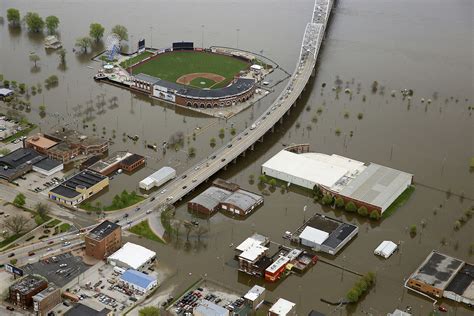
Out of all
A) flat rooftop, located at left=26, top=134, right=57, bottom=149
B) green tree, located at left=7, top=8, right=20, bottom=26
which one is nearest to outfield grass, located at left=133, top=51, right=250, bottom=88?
flat rooftop, located at left=26, top=134, right=57, bottom=149

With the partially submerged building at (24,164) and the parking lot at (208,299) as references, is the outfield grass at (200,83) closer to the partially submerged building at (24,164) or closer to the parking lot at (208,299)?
the partially submerged building at (24,164)

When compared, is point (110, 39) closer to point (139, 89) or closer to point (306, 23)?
point (139, 89)

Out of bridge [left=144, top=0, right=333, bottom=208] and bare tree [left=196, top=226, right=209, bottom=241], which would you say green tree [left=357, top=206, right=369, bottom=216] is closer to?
bare tree [left=196, top=226, right=209, bottom=241]

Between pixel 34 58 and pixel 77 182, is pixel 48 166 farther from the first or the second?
pixel 34 58

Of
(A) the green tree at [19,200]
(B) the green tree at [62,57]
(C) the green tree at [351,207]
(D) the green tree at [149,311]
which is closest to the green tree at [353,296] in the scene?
(C) the green tree at [351,207]

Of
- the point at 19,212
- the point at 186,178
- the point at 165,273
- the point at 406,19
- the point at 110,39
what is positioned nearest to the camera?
the point at 165,273

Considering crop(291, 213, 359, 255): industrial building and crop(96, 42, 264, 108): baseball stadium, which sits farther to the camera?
crop(96, 42, 264, 108): baseball stadium

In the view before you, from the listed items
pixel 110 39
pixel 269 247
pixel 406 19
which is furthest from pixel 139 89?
pixel 406 19
